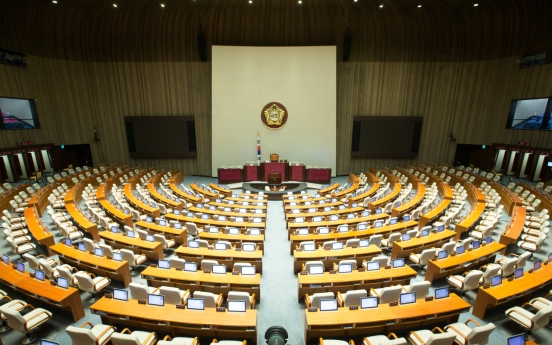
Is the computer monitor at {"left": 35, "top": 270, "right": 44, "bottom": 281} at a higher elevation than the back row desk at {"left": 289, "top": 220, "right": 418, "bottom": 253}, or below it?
higher

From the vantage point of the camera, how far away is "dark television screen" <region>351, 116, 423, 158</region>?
20.0m

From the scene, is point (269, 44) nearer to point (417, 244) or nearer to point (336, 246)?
point (336, 246)

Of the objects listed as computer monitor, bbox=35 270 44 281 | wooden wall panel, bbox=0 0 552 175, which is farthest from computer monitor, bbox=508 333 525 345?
wooden wall panel, bbox=0 0 552 175

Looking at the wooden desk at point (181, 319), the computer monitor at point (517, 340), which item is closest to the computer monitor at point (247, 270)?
the wooden desk at point (181, 319)

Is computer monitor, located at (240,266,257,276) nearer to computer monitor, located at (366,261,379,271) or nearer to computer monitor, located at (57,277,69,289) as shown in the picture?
computer monitor, located at (366,261,379,271)

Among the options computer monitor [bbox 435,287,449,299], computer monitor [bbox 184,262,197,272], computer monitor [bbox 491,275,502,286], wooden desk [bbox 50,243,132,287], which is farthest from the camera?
wooden desk [bbox 50,243,132,287]

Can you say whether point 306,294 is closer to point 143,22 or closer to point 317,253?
point 317,253

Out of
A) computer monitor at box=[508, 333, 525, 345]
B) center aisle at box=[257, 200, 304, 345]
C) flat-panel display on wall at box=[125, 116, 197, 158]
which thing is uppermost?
flat-panel display on wall at box=[125, 116, 197, 158]

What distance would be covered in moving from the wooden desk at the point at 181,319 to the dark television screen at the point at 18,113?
59.0ft

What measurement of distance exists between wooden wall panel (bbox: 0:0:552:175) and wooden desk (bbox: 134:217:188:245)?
1209 cm

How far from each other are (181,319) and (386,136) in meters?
19.2

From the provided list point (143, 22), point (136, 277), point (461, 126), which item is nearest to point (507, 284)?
point (136, 277)

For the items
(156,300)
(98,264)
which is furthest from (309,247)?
(98,264)

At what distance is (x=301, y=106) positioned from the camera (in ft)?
64.6
